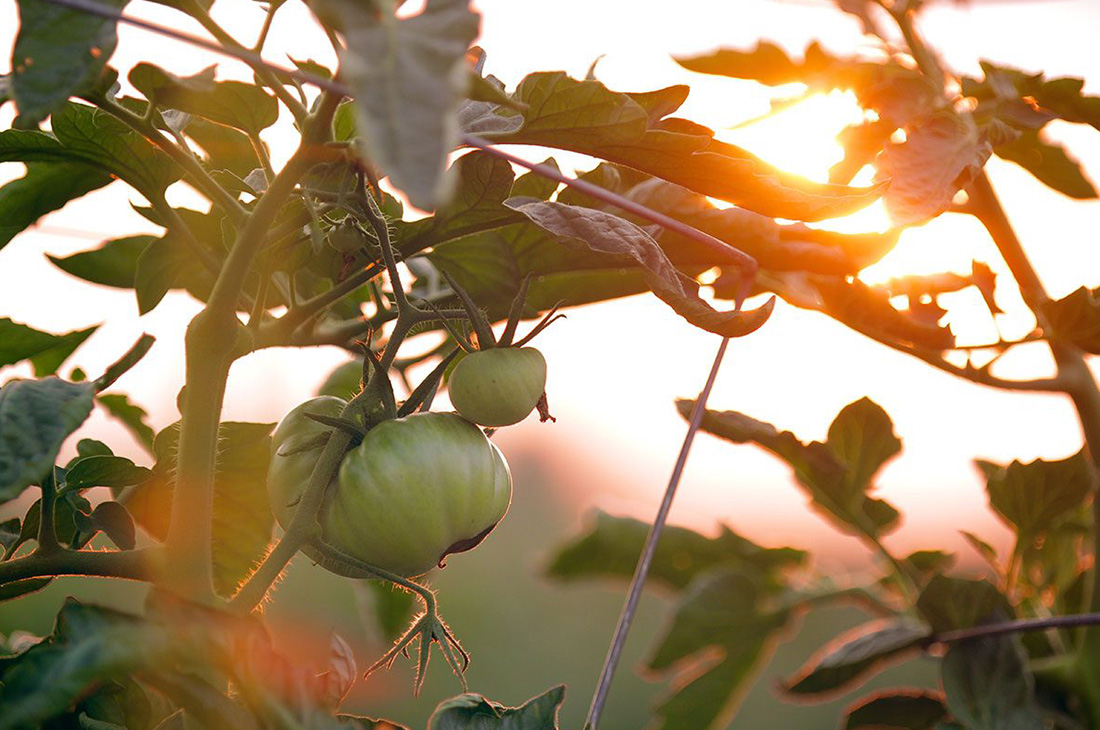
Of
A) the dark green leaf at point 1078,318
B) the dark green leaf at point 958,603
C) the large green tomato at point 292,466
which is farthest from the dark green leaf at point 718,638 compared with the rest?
the large green tomato at point 292,466

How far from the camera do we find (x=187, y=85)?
32 centimetres

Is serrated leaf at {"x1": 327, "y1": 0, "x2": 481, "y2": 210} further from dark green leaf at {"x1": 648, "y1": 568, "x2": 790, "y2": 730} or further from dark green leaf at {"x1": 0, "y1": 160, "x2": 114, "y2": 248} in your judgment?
dark green leaf at {"x1": 648, "y1": 568, "x2": 790, "y2": 730}

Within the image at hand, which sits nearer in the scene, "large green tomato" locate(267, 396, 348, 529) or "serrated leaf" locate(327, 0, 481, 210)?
"serrated leaf" locate(327, 0, 481, 210)

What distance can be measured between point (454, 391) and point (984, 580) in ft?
1.12

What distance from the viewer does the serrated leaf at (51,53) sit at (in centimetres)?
25

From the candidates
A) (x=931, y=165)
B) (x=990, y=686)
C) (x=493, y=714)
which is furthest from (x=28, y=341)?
(x=990, y=686)

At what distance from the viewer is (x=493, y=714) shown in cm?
34

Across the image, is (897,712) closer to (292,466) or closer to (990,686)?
(990,686)

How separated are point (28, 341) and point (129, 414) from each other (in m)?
0.12

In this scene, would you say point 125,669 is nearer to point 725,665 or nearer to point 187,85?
point 187,85

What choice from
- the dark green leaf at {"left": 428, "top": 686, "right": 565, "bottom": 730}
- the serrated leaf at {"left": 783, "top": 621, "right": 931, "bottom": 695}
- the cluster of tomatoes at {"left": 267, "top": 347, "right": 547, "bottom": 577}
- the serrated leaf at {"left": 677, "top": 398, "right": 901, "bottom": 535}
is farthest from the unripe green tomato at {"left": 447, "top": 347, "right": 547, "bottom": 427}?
the serrated leaf at {"left": 783, "top": 621, "right": 931, "bottom": 695}

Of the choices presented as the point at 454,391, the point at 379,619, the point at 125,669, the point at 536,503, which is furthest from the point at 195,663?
the point at 536,503

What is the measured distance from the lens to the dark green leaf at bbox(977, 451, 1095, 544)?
0.59 m

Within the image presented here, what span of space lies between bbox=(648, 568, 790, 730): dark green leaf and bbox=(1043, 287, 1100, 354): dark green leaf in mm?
284
